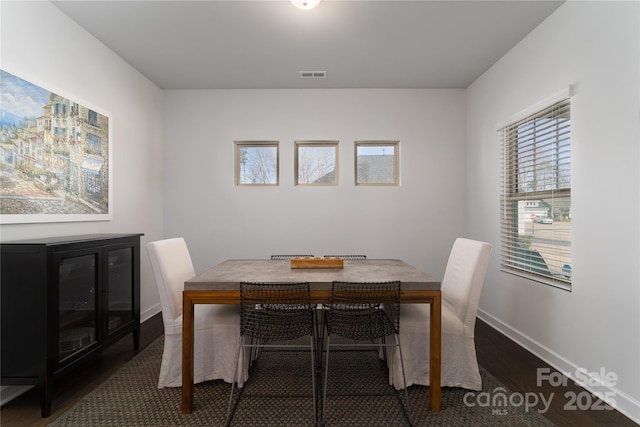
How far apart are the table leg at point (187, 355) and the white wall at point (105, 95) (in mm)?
1313

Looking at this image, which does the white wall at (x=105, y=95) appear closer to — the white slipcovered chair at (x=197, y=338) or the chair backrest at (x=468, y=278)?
the white slipcovered chair at (x=197, y=338)

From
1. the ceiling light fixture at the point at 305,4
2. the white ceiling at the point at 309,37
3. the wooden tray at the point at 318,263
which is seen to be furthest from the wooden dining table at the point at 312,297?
the white ceiling at the point at 309,37

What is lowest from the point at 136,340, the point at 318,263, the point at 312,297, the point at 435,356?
the point at 136,340

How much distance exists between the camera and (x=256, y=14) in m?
2.61

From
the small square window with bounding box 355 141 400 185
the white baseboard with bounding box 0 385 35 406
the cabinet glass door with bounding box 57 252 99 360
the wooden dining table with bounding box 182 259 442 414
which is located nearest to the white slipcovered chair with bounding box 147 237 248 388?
the wooden dining table with bounding box 182 259 442 414

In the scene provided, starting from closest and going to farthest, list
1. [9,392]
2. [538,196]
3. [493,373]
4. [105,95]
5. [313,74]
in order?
1. [9,392]
2. [493,373]
3. [538,196]
4. [105,95]
5. [313,74]

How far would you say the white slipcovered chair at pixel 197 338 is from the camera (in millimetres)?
2252

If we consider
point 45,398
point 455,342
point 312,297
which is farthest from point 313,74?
point 45,398

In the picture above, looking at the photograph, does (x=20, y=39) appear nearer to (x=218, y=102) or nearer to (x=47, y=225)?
(x=47, y=225)

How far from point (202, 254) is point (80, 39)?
2.52 metres

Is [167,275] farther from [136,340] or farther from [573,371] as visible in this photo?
[573,371]

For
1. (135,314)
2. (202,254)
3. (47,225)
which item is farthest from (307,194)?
(47,225)

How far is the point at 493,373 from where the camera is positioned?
8.14 feet

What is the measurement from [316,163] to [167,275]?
2500 millimetres
